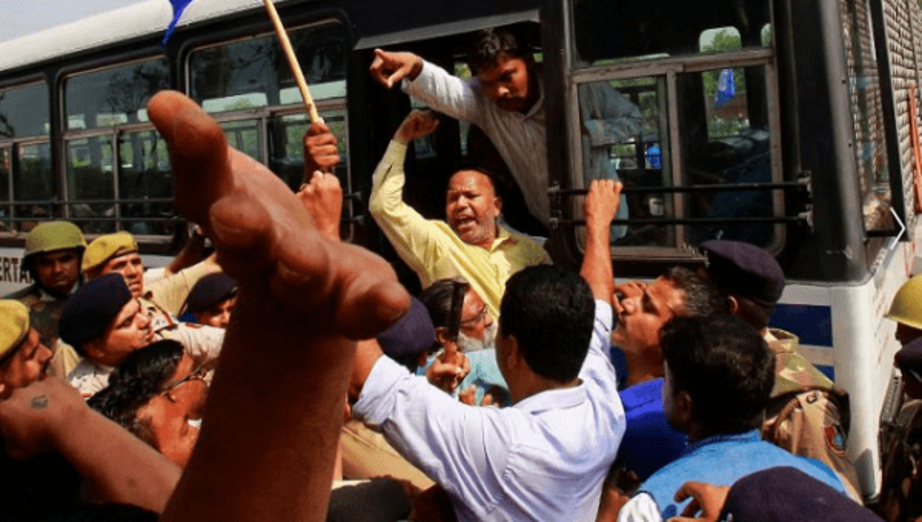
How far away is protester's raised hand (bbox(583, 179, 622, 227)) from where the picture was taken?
329 cm

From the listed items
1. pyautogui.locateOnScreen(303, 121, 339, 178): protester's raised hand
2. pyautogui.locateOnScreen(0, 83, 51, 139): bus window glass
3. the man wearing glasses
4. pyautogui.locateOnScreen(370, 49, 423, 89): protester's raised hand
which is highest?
pyautogui.locateOnScreen(0, 83, 51, 139): bus window glass

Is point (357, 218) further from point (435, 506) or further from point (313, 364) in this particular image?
point (313, 364)

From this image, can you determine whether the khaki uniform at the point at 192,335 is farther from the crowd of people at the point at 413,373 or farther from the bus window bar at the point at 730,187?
the bus window bar at the point at 730,187

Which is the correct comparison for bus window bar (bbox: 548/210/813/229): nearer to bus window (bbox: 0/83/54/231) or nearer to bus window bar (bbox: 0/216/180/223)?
bus window bar (bbox: 0/216/180/223)

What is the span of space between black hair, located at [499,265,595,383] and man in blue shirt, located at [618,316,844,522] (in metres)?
0.22

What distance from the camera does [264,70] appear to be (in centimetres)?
461

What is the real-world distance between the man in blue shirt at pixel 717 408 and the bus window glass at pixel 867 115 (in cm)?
141

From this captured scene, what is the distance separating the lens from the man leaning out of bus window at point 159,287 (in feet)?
10.7

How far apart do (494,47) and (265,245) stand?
10.0ft

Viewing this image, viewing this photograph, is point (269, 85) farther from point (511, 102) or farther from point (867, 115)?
point (867, 115)

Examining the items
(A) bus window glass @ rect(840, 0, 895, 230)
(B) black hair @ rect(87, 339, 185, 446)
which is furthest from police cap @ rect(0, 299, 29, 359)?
(A) bus window glass @ rect(840, 0, 895, 230)

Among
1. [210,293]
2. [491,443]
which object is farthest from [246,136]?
[491,443]

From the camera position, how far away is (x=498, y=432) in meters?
2.00

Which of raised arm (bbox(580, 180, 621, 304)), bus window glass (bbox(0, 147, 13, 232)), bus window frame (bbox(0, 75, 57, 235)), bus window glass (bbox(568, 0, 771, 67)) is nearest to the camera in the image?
raised arm (bbox(580, 180, 621, 304))
